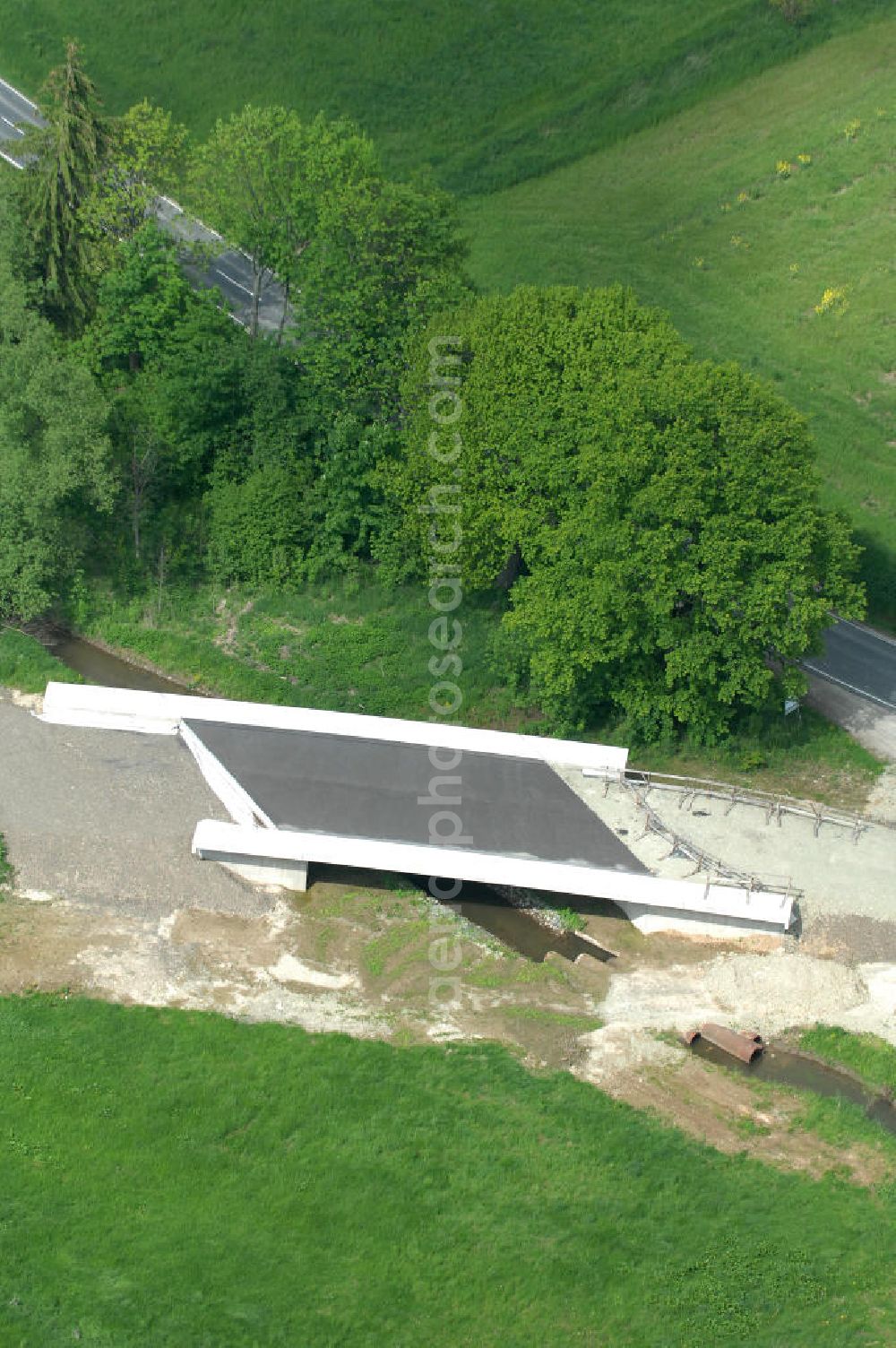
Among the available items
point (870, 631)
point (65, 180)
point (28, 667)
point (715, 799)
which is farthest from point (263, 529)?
point (870, 631)

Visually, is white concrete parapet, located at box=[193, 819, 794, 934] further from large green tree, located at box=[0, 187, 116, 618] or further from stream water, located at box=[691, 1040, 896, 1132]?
large green tree, located at box=[0, 187, 116, 618]

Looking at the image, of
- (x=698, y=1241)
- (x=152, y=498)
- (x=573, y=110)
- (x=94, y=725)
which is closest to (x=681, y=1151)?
(x=698, y=1241)

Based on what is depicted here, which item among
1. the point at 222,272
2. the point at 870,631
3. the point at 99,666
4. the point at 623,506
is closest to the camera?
the point at 623,506

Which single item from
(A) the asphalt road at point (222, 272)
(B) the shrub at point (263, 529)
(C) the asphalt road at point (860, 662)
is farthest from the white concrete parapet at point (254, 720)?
(A) the asphalt road at point (222, 272)

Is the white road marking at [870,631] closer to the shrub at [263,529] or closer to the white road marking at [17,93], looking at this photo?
the shrub at [263,529]

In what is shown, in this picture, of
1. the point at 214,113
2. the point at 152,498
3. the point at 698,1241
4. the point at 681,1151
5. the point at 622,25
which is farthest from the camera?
the point at 622,25

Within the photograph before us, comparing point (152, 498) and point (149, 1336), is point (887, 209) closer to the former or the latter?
point (152, 498)

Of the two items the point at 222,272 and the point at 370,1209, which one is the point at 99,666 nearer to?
the point at 222,272
